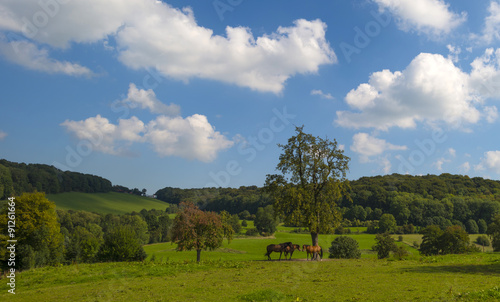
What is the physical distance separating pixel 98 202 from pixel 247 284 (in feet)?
547

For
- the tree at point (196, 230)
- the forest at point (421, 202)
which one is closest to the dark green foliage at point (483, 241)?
the forest at point (421, 202)

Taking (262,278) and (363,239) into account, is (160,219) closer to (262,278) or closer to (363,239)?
(363,239)

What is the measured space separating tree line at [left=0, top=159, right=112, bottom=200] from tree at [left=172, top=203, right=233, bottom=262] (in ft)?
359

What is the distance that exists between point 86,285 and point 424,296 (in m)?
19.8

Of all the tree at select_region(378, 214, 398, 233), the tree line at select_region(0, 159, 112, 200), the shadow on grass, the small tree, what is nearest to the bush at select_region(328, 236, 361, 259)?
the small tree

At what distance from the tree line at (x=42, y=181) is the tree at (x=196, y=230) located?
10937 cm

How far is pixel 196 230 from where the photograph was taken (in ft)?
118

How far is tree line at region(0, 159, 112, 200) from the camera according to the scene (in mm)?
124925

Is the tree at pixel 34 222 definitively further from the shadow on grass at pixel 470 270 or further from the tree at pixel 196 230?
the shadow on grass at pixel 470 270

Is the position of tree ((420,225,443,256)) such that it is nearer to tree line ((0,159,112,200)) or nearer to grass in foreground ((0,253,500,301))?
grass in foreground ((0,253,500,301))

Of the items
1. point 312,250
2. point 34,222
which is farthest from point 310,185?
point 34,222

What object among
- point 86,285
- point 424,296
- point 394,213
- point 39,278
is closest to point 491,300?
point 424,296

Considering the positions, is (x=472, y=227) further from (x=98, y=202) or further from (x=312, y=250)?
(x=98, y=202)

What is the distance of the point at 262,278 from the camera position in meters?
20.0
